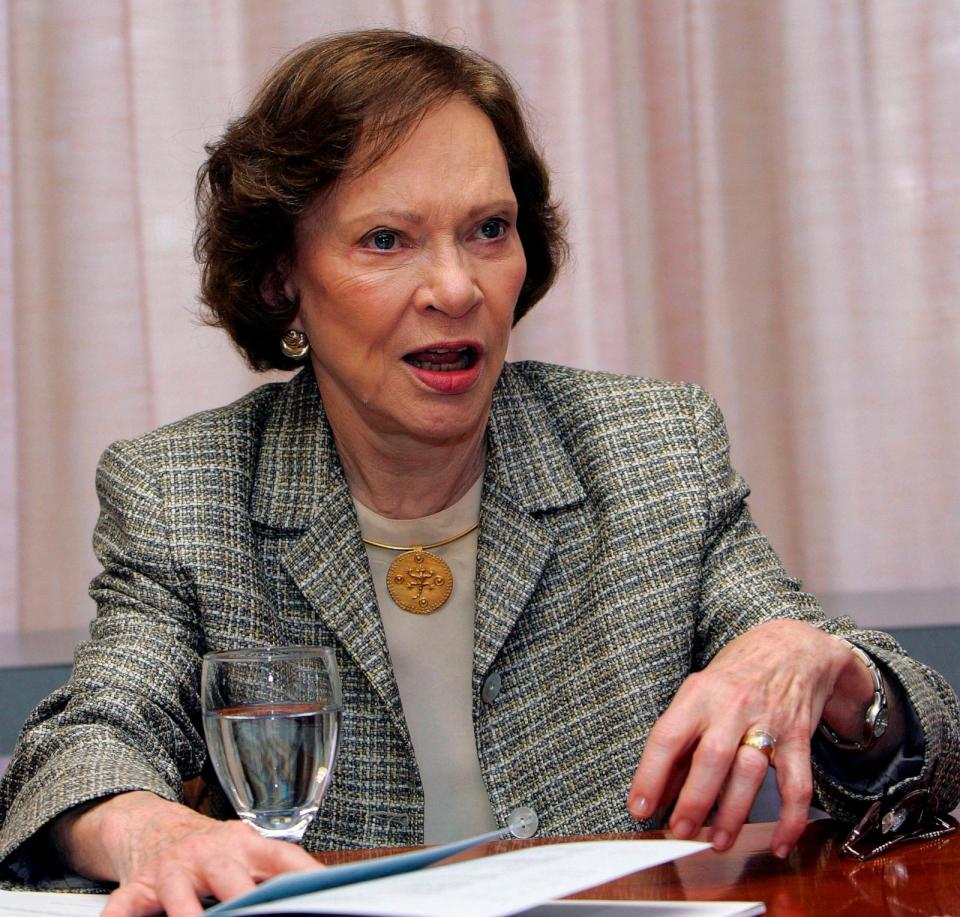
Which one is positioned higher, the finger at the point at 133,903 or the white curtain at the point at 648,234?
the white curtain at the point at 648,234

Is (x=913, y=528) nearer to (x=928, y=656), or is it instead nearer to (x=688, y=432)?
(x=928, y=656)

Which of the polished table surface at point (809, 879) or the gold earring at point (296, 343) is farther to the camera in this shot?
the gold earring at point (296, 343)

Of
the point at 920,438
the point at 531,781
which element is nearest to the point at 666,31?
the point at 920,438

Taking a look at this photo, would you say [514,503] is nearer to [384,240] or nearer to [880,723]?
[384,240]

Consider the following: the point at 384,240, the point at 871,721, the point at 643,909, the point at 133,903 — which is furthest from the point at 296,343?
the point at 643,909

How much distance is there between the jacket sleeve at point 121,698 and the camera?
1133 millimetres

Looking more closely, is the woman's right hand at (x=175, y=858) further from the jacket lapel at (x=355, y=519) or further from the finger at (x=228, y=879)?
the jacket lapel at (x=355, y=519)

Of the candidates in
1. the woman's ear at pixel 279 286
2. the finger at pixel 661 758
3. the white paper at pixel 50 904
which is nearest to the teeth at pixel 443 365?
the woman's ear at pixel 279 286

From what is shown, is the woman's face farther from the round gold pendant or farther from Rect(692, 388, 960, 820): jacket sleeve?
Rect(692, 388, 960, 820): jacket sleeve

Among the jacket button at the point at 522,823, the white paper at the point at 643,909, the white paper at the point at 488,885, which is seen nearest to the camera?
the white paper at the point at 488,885

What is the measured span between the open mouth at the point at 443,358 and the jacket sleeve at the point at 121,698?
1.05 ft

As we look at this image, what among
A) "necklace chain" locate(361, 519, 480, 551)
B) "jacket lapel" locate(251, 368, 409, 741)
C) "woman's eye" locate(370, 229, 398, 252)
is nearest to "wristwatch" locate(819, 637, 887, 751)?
"jacket lapel" locate(251, 368, 409, 741)

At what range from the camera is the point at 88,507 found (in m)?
2.54

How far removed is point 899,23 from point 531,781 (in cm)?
174
